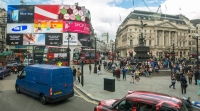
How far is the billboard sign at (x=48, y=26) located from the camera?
179ft

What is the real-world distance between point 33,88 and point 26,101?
820 mm

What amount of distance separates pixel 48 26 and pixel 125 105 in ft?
179

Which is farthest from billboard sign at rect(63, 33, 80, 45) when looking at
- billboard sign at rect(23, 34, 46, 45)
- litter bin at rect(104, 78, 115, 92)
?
litter bin at rect(104, 78, 115, 92)

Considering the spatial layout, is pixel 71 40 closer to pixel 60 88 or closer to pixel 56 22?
pixel 56 22

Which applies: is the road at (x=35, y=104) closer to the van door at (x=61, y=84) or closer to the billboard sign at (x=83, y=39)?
the van door at (x=61, y=84)

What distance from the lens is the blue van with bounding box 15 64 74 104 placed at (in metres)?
8.23

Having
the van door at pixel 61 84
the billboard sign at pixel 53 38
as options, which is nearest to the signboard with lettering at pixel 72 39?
the billboard sign at pixel 53 38

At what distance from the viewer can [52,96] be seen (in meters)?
8.20

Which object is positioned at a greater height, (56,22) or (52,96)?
(56,22)

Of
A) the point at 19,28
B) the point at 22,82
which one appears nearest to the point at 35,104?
the point at 22,82

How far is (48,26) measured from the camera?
179 ft

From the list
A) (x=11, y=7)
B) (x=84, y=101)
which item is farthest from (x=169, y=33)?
(x=84, y=101)

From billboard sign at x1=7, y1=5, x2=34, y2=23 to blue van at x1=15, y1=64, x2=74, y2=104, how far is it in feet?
169

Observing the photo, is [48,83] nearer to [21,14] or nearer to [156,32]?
[21,14]
